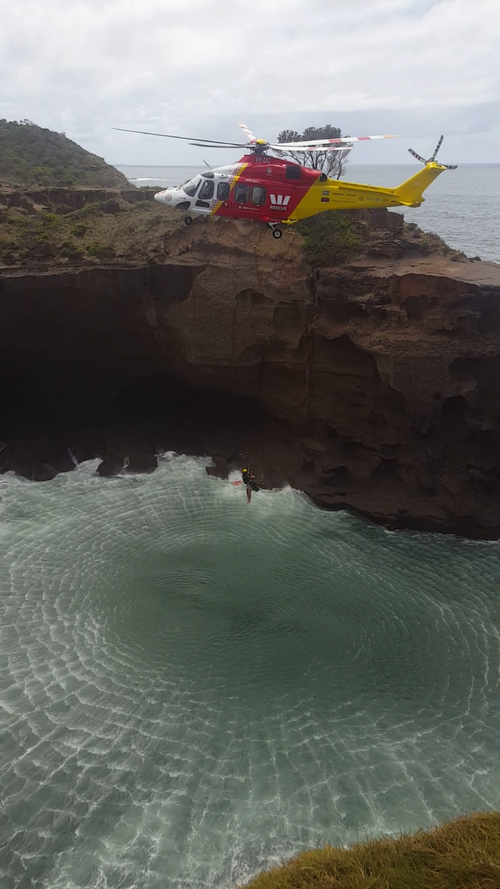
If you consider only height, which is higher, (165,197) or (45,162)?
(45,162)

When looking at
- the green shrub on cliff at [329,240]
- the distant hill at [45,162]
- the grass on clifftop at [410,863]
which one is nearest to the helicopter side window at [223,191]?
the green shrub on cliff at [329,240]

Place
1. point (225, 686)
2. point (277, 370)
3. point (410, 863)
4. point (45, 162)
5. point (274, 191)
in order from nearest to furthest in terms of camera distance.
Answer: point (410, 863) < point (225, 686) < point (274, 191) < point (277, 370) < point (45, 162)

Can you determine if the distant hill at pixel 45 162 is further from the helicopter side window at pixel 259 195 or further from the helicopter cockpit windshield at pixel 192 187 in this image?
the helicopter side window at pixel 259 195

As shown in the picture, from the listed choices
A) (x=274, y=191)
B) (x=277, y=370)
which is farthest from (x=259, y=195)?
(x=277, y=370)

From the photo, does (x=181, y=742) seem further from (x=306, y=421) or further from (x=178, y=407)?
(x=178, y=407)

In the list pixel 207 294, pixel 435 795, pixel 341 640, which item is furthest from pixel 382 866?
pixel 207 294

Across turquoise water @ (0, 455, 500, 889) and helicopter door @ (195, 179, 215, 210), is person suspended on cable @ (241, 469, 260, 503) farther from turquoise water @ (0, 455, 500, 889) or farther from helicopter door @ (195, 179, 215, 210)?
helicopter door @ (195, 179, 215, 210)

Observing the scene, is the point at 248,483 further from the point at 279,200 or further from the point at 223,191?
the point at 223,191
